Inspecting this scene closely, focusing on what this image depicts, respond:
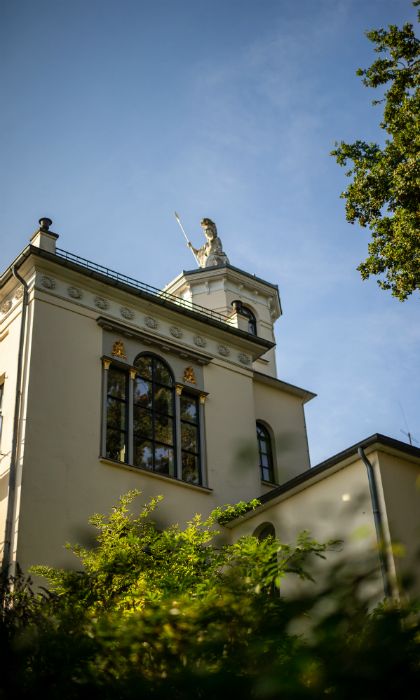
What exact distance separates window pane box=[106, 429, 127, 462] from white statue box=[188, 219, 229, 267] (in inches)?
517

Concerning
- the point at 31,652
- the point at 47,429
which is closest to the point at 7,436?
the point at 47,429

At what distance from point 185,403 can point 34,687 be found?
1557cm

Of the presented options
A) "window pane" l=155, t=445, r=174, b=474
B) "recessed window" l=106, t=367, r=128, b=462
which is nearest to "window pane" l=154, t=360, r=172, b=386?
"recessed window" l=106, t=367, r=128, b=462

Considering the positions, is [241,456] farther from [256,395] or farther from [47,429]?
[256,395]

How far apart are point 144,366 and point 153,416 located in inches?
49.8

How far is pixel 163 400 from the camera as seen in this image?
2020 cm

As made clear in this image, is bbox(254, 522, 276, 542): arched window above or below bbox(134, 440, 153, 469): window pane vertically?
below

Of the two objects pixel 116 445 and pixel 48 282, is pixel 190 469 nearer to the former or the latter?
pixel 116 445

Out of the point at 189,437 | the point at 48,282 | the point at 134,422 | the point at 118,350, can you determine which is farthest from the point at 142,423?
the point at 48,282

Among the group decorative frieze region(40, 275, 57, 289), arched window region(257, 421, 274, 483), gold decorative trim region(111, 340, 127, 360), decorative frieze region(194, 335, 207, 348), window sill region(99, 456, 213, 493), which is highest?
decorative frieze region(194, 335, 207, 348)

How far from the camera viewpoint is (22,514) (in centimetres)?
1617

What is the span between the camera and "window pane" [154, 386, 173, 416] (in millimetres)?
20000

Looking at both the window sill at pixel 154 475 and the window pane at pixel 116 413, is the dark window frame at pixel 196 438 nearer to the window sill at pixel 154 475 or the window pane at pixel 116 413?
the window sill at pixel 154 475

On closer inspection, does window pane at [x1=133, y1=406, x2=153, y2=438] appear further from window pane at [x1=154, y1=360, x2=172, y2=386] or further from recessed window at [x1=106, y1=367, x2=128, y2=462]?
window pane at [x1=154, y1=360, x2=172, y2=386]
